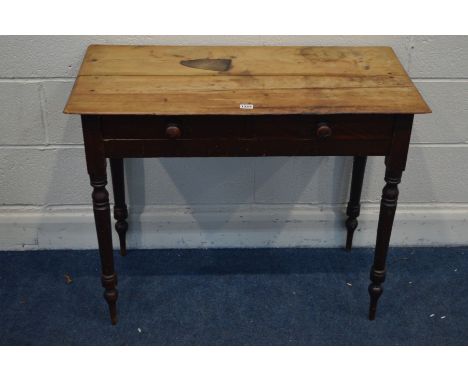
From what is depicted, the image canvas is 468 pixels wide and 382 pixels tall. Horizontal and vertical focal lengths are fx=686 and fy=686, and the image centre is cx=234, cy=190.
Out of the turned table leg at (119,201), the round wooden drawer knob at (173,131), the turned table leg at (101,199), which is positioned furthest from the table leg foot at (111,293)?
the round wooden drawer knob at (173,131)

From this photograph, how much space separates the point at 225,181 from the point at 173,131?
0.74m

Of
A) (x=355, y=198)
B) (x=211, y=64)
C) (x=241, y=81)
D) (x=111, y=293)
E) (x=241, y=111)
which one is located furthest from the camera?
(x=355, y=198)

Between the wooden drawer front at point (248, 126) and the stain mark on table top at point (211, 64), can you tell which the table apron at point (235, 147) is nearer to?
the wooden drawer front at point (248, 126)

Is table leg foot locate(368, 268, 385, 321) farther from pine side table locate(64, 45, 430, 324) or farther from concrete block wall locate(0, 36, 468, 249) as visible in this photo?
concrete block wall locate(0, 36, 468, 249)

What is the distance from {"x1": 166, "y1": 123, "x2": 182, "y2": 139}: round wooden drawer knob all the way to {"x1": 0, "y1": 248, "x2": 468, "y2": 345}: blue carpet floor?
0.77 meters

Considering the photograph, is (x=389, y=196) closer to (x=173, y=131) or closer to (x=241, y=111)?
(x=241, y=111)

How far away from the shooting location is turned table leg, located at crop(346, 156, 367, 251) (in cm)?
262

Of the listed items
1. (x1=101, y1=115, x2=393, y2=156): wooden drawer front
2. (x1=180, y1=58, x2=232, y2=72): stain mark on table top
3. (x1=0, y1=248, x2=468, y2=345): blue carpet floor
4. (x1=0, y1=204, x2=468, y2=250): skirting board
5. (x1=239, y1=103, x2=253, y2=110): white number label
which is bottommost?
(x1=0, y1=248, x2=468, y2=345): blue carpet floor

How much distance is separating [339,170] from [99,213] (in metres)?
1.01

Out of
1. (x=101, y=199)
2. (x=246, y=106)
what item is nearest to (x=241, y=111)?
(x=246, y=106)

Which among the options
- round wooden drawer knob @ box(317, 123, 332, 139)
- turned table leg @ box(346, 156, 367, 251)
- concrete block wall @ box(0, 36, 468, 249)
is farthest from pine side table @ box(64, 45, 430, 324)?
turned table leg @ box(346, 156, 367, 251)

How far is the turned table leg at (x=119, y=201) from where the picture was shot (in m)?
2.58

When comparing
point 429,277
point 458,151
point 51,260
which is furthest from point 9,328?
point 458,151

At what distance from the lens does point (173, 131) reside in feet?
6.53
